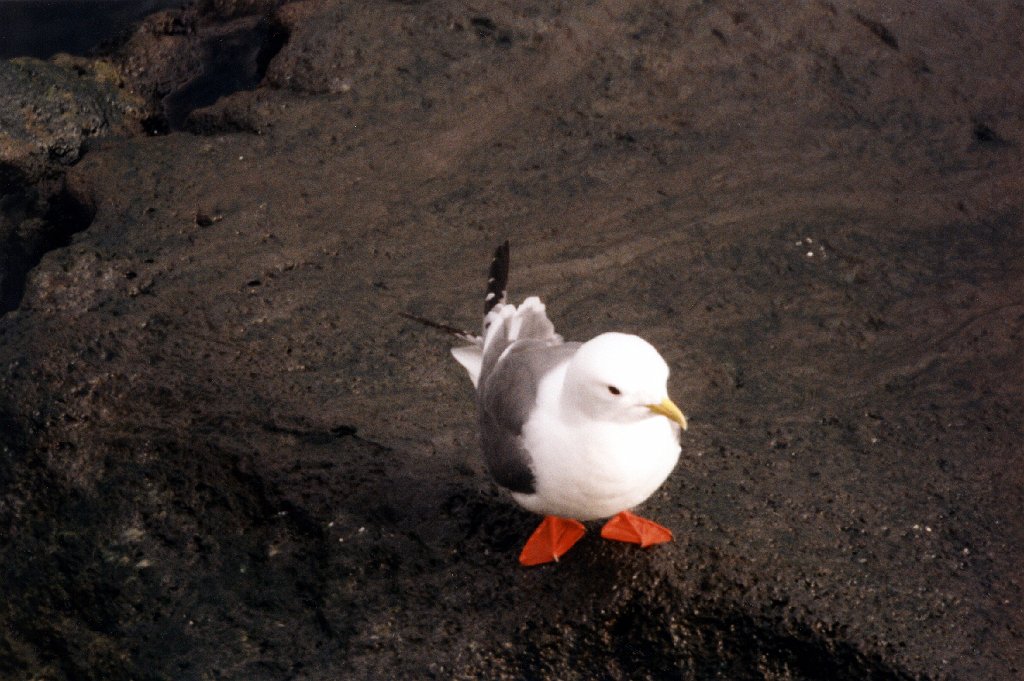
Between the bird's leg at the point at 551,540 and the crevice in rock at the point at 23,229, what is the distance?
381 cm

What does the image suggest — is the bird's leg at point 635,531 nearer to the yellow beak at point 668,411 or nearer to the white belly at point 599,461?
the white belly at point 599,461

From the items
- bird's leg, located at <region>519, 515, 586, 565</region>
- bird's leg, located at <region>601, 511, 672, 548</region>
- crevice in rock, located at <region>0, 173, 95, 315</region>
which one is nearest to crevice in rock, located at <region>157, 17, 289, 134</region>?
crevice in rock, located at <region>0, 173, 95, 315</region>

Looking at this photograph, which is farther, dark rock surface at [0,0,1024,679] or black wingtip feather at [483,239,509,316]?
black wingtip feather at [483,239,509,316]

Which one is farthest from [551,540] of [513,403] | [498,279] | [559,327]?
[559,327]

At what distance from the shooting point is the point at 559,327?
193 inches

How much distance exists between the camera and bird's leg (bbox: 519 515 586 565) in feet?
12.2

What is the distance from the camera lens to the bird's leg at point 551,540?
147 inches

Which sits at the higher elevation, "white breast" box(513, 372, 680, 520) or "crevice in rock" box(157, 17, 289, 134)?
"white breast" box(513, 372, 680, 520)

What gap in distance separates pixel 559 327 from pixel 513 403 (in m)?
1.44

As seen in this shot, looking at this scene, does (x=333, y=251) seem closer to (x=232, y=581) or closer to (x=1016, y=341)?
(x=232, y=581)

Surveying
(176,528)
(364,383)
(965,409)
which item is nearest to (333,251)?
(364,383)

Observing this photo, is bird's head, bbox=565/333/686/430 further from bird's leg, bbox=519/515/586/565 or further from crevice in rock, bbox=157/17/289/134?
crevice in rock, bbox=157/17/289/134

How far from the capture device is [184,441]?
430 centimetres

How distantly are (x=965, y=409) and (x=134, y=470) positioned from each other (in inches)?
125
